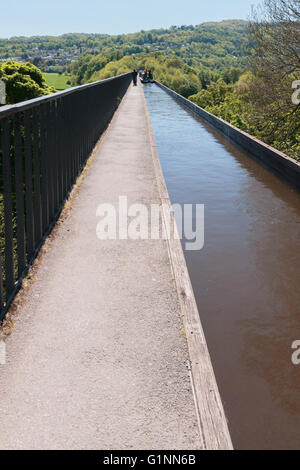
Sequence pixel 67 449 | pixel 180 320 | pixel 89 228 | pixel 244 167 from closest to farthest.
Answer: pixel 67 449, pixel 180 320, pixel 89 228, pixel 244 167

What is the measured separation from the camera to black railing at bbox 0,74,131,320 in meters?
3.97

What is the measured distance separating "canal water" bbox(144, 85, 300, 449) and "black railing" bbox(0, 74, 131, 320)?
178 centimetres

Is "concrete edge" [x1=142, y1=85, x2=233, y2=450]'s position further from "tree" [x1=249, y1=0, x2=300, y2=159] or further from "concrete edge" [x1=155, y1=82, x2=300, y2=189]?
"tree" [x1=249, y1=0, x2=300, y2=159]

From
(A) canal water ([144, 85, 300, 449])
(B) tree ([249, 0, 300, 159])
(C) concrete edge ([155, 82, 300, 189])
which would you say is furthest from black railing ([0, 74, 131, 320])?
(B) tree ([249, 0, 300, 159])

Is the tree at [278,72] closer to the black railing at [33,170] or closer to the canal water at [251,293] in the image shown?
the canal water at [251,293]

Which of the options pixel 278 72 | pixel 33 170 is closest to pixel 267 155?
pixel 278 72

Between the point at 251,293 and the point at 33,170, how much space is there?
2.71m

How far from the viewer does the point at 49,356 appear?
345cm

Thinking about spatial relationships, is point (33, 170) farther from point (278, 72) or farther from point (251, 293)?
point (278, 72)

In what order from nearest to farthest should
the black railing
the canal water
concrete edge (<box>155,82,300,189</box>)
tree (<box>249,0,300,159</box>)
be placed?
the canal water, the black railing, concrete edge (<box>155,82,300,189</box>), tree (<box>249,0,300,159</box>)

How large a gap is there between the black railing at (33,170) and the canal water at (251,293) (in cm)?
178

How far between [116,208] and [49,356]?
377 centimetres
